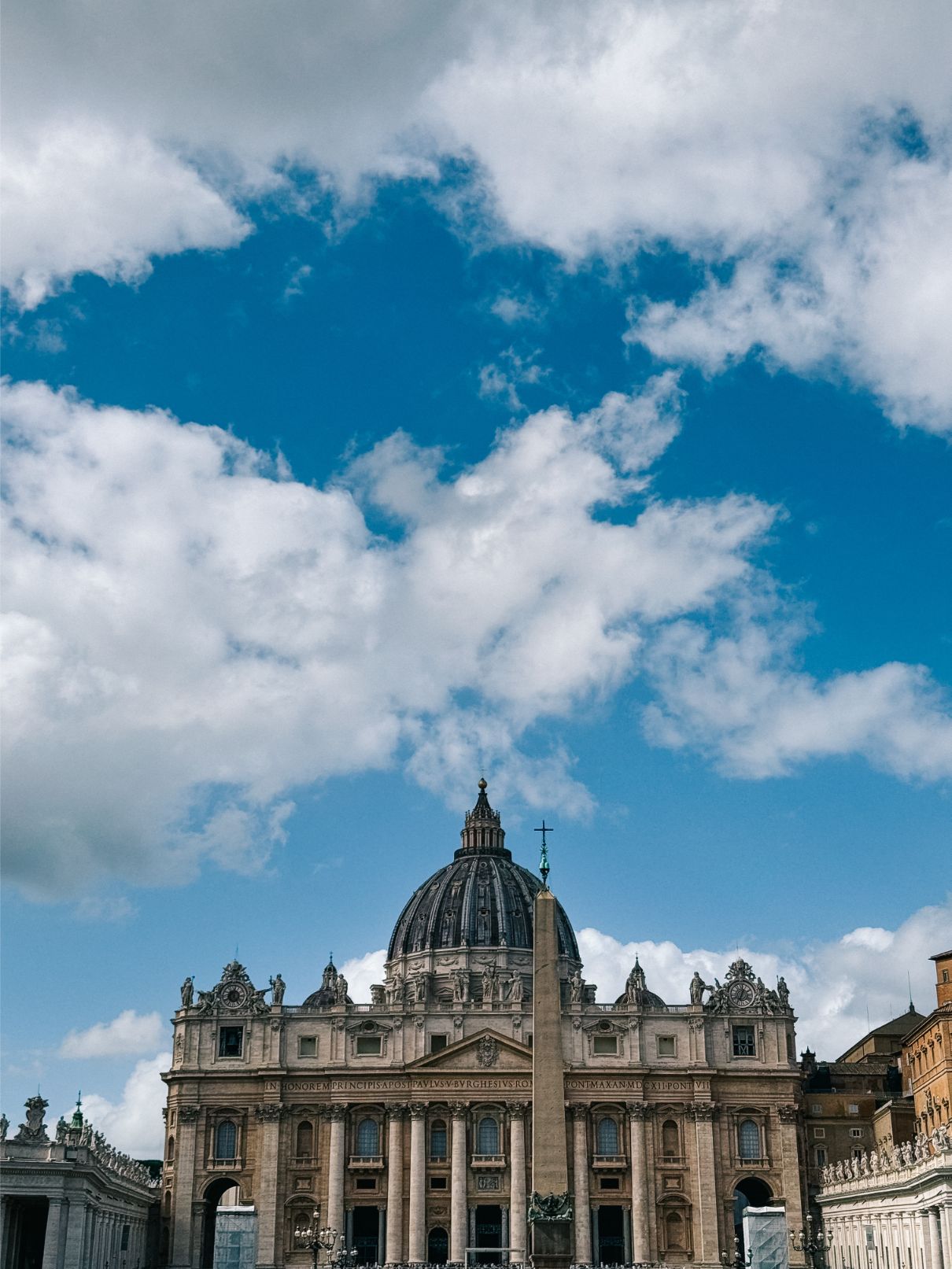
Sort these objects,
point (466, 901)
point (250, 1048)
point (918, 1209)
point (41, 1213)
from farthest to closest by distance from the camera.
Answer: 1. point (466, 901)
2. point (250, 1048)
3. point (41, 1213)
4. point (918, 1209)

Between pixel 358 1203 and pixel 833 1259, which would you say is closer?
pixel 833 1259

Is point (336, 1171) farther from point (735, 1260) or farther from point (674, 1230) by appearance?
point (735, 1260)

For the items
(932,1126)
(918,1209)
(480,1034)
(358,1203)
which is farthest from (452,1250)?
(918,1209)

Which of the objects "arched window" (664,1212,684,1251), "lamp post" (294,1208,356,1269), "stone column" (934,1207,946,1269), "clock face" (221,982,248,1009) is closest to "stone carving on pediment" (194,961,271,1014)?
"clock face" (221,982,248,1009)

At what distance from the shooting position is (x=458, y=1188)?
97.0 m

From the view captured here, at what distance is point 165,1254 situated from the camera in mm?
96125

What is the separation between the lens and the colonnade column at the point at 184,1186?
9531 centimetres

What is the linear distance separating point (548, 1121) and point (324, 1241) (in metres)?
52.7

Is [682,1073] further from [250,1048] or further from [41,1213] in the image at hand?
[41,1213]

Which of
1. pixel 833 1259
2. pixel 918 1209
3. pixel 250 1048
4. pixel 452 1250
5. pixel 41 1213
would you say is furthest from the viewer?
pixel 250 1048

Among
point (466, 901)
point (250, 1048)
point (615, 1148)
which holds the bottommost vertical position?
point (615, 1148)

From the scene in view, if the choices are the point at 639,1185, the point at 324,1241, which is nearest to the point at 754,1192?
the point at 639,1185

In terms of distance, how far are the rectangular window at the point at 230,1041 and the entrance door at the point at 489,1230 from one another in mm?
19445

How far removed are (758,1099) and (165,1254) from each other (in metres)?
40.0
